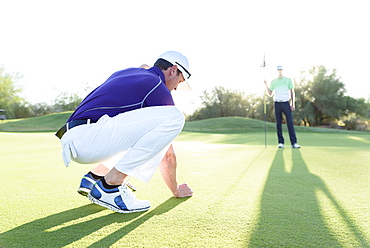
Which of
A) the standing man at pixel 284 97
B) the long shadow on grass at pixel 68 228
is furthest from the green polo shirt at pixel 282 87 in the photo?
the long shadow on grass at pixel 68 228

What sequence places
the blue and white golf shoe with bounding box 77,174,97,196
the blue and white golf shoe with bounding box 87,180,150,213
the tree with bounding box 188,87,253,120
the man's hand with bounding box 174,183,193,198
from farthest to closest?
the tree with bounding box 188,87,253,120 < the man's hand with bounding box 174,183,193,198 < the blue and white golf shoe with bounding box 77,174,97,196 < the blue and white golf shoe with bounding box 87,180,150,213

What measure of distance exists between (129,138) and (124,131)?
68mm

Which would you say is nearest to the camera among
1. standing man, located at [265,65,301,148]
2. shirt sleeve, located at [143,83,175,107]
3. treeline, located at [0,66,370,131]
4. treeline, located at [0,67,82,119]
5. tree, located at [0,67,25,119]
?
shirt sleeve, located at [143,83,175,107]

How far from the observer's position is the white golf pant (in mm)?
2113

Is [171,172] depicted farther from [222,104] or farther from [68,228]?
[222,104]

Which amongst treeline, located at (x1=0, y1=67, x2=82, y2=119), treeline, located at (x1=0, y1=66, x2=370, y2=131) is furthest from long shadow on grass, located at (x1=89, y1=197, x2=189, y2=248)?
treeline, located at (x1=0, y1=67, x2=82, y2=119)

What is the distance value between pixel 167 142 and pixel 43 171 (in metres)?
2.31

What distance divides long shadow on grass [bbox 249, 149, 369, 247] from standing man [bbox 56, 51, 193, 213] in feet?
2.56

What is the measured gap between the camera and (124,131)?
2133mm

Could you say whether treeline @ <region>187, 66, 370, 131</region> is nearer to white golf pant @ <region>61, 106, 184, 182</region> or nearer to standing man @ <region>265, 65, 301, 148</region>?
standing man @ <region>265, 65, 301, 148</region>

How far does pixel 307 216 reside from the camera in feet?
6.41

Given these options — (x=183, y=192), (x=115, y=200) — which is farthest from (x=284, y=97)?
Answer: (x=115, y=200)

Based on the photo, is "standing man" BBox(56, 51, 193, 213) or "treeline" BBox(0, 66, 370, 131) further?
"treeline" BBox(0, 66, 370, 131)

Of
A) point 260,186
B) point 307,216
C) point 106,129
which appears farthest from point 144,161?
point 260,186
